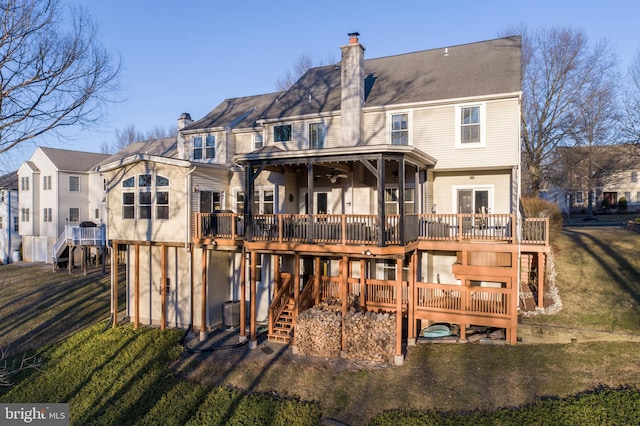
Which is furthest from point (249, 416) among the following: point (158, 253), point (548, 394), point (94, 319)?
point (94, 319)

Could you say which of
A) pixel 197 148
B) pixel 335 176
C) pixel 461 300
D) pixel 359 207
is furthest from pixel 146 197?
pixel 461 300

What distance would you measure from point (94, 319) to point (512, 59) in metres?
19.9

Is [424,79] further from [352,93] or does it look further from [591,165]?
[591,165]

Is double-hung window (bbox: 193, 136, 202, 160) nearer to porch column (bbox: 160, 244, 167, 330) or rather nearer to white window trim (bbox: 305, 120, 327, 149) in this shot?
porch column (bbox: 160, 244, 167, 330)

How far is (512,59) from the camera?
15.5 m

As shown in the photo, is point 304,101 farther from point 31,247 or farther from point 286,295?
point 31,247

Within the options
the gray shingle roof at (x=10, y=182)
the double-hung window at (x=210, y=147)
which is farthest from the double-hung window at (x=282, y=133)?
the gray shingle roof at (x=10, y=182)

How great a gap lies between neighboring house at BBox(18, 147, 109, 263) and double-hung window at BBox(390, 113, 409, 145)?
25.8 metres

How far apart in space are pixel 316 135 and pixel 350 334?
27.1 feet

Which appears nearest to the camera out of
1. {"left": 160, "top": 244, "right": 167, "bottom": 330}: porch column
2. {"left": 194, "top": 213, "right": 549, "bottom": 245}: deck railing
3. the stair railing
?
{"left": 194, "top": 213, "right": 549, "bottom": 245}: deck railing

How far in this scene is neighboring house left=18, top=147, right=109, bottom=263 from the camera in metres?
32.2

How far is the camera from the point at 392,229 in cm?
1184

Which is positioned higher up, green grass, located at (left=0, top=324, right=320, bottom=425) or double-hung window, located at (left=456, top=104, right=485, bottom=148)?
double-hung window, located at (left=456, top=104, right=485, bottom=148)

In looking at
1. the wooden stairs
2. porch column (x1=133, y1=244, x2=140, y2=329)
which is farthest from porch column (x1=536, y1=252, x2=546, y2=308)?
porch column (x1=133, y1=244, x2=140, y2=329)
